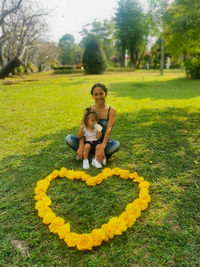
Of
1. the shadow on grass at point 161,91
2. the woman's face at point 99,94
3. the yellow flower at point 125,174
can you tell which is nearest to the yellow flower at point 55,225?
the yellow flower at point 125,174

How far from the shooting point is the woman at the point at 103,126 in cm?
322

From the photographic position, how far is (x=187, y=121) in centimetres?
559

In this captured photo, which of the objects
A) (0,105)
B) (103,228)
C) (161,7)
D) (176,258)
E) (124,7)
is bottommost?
(176,258)

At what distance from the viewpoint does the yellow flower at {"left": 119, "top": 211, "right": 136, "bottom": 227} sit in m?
2.09

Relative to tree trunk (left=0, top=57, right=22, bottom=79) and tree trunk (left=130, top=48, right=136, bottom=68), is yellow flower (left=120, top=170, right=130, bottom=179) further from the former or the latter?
tree trunk (left=130, top=48, right=136, bottom=68)

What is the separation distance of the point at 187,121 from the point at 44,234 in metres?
4.88

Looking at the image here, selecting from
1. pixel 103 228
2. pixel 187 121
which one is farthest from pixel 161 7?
pixel 103 228

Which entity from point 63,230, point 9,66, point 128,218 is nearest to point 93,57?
point 9,66

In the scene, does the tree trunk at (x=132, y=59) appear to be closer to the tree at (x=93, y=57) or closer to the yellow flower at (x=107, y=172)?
the tree at (x=93, y=57)

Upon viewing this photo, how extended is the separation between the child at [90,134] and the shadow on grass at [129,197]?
0.19 metres

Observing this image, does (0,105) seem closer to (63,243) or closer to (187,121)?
(187,121)

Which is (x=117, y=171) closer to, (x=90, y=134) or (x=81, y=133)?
(x=90, y=134)

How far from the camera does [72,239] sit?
1.89 m

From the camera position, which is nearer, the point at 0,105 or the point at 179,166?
the point at 179,166
